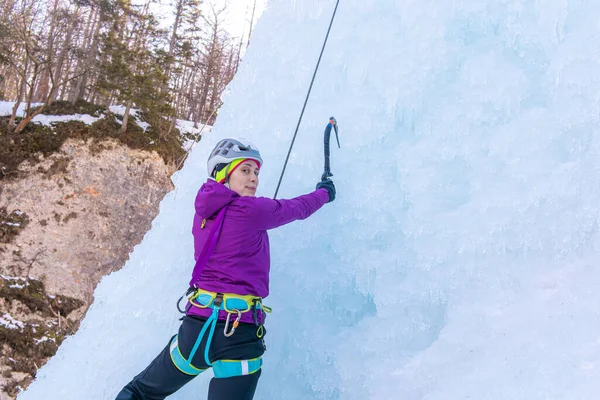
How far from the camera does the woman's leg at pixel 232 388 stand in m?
1.74

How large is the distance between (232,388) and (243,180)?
0.89 meters

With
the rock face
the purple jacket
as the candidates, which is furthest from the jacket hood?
the rock face

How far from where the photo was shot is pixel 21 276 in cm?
1252

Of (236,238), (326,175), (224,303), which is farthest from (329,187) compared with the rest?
(224,303)

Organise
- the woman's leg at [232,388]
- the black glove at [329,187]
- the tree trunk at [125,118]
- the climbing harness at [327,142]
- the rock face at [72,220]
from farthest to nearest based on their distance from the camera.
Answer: the tree trunk at [125,118]
the rock face at [72,220]
the climbing harness at [327,142]
the black glove at [329,187]
the woman's leg at [232,388]

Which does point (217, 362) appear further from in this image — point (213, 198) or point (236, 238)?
point (213, 198)

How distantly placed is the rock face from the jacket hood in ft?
39.6

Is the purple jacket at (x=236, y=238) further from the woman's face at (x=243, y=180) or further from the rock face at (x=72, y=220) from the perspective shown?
the rock face at (x=72, y=220)

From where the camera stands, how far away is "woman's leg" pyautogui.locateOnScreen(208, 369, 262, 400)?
1736 mm

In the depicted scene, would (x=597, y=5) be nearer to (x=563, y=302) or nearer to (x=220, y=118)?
(x=563, y=302)

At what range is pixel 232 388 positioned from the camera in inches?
68.5

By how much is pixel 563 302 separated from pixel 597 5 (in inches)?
62.3

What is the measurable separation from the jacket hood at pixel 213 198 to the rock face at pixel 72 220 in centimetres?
1208

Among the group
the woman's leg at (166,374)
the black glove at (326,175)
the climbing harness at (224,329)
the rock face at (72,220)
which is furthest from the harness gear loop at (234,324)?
the rock face at (72,220)
